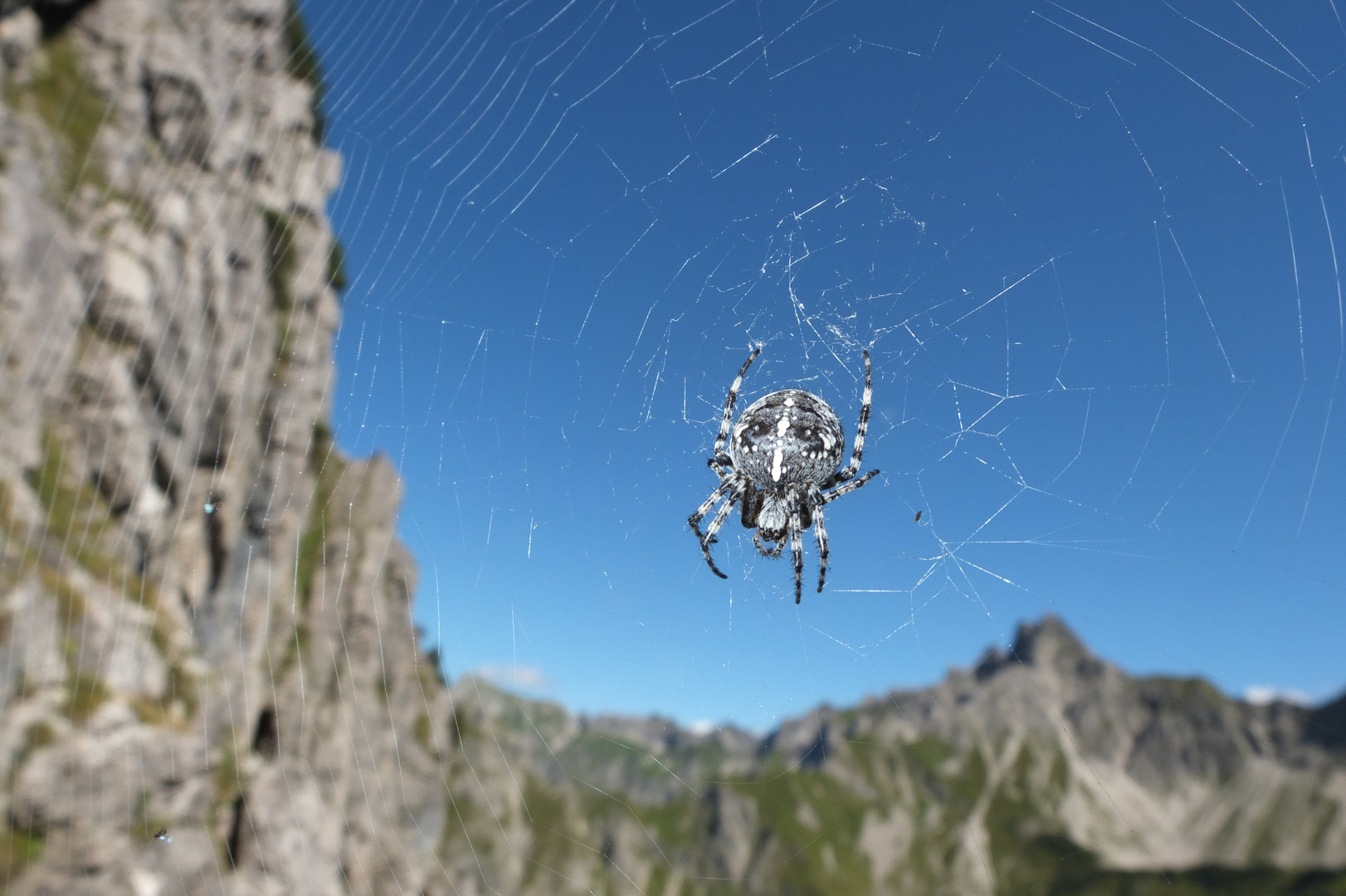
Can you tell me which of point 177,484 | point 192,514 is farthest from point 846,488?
point 192,514

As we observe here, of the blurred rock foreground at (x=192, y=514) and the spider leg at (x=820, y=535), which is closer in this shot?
the spider leg at (x=820, y=535)

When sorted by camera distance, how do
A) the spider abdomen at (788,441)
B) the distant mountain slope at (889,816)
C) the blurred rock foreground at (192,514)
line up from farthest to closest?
the distant mountain slope at (889,816), the blurred rock foreground at (192,514), the spider abdomen at (788,441)

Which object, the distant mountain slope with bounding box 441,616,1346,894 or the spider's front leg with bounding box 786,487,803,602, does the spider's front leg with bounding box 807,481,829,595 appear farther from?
the distant mountain slope with bounding box 441,616,1346,894

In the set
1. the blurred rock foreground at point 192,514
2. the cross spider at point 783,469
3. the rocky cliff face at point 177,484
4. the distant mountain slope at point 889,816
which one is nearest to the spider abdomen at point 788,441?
the cross spider at point 783,469

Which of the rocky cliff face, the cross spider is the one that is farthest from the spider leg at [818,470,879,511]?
the rocky cliff face

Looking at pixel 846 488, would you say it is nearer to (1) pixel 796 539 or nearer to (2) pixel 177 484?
(1) pixel 796 539

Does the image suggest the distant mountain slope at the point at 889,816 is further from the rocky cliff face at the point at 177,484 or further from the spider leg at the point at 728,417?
the spider leg at the point at 728,417

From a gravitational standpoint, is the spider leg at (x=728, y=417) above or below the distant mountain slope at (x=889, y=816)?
above

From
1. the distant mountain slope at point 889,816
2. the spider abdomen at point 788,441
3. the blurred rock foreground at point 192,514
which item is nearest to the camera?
the spider abdomen at point 788,441
